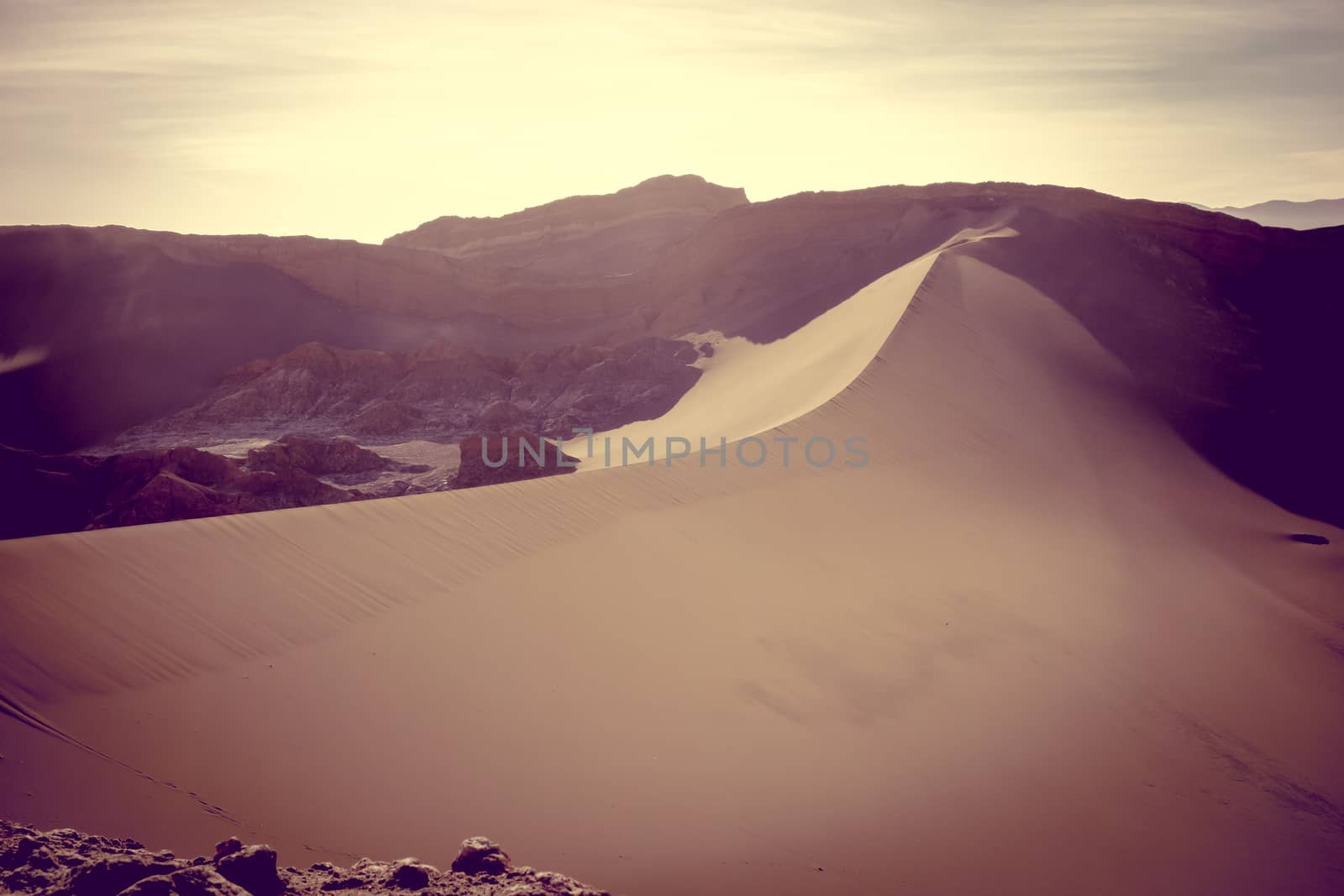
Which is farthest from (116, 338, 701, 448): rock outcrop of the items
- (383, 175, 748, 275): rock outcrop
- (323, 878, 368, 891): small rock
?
(323, 878, 368, 891): small rock

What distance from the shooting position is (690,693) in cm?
610

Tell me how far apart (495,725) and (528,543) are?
2.29 meters

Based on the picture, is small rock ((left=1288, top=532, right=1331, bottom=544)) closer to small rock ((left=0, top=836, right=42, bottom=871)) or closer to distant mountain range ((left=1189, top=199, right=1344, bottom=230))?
small rock ((left=0, top=836, right=42, bottom=871))

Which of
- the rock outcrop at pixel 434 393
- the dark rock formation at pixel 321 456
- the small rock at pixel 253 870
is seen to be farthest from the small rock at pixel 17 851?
the rock outcrop at pixel 434 393

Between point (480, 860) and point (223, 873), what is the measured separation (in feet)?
3.02

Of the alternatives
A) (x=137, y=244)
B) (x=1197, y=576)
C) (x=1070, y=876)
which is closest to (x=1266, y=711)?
(x=1197, y=576)

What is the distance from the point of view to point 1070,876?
5211mm

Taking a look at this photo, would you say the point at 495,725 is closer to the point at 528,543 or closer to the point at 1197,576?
the point at 528,543

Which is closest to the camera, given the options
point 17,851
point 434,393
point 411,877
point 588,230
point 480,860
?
point 17,851

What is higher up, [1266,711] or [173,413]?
[173,413]

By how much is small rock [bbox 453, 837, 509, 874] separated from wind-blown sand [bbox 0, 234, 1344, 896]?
73 cm

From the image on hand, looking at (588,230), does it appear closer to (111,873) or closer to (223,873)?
(223,873)

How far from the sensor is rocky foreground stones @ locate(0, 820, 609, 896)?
3.14 meters

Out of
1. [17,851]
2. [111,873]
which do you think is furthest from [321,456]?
[111,873]
